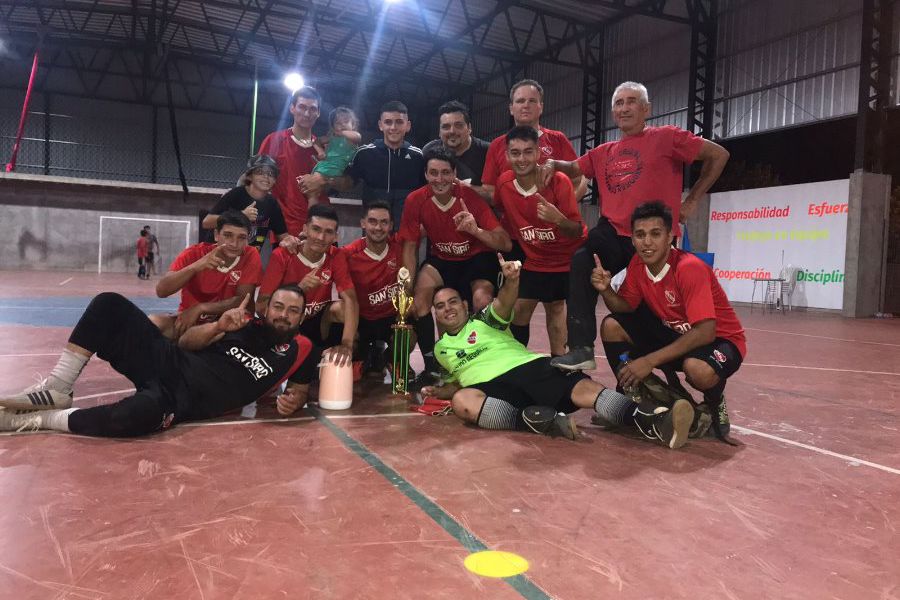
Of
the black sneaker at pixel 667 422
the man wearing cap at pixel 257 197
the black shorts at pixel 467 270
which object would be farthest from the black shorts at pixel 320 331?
the black sneaker at pixel 667 422

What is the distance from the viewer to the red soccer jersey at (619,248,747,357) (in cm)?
338

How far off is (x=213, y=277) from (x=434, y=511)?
2.53m

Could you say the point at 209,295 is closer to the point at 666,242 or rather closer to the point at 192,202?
the point at 666,242

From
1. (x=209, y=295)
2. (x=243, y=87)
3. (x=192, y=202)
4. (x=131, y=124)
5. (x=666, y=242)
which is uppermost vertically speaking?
(x=243, y=87)

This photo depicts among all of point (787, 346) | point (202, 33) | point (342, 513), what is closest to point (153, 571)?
point (342, 513)

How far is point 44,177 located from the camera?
770 inches

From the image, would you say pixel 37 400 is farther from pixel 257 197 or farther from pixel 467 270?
pixel 467 270

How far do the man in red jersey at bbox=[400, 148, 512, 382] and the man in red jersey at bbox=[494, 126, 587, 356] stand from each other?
0.60 ft

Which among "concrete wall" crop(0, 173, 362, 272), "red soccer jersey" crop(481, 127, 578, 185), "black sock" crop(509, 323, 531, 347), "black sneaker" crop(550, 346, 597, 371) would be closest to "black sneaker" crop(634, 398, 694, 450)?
"black sneaker" crop(550, 346, 597, 371)

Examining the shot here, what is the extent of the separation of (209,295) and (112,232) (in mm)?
18958

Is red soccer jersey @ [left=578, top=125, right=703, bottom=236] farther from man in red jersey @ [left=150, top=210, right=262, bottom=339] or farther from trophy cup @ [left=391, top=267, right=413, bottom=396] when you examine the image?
man in red jersey @ [left=150, top=210, right=262, bottom=339]

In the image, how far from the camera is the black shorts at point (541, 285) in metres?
4.62

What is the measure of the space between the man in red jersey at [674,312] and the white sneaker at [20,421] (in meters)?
2.94

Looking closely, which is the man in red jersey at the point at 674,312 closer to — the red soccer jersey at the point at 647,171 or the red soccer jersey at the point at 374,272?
the red soccer jersey at the point at 647,171
